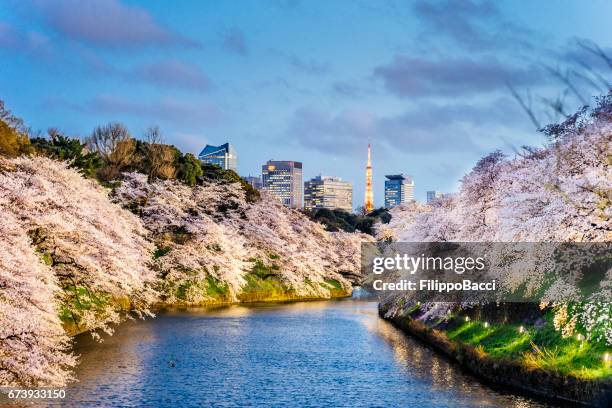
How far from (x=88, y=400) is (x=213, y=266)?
4284cm

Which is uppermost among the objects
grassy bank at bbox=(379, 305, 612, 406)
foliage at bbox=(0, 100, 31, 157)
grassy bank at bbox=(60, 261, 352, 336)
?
foliage at bbox=(0, 100, 31, 157)

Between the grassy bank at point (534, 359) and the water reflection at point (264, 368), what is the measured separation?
1100 mm

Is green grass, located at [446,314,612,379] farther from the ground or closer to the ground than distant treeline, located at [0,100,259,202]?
closer to the ground

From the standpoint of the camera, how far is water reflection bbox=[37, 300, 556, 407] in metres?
27.6

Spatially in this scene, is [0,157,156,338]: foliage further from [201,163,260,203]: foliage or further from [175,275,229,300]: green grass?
[201,163,260,203]: foliage

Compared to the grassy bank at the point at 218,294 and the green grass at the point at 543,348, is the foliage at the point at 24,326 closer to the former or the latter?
the grassy bank at the point at 218,294

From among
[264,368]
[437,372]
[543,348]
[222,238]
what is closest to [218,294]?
[222,238]

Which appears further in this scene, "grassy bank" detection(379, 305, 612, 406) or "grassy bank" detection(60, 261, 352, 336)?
"grassy bank" detection(60, 261, 352, 336)

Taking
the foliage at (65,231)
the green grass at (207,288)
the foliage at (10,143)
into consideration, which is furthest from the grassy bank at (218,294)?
the foliage at (10,143)

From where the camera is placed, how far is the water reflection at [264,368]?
27641mm

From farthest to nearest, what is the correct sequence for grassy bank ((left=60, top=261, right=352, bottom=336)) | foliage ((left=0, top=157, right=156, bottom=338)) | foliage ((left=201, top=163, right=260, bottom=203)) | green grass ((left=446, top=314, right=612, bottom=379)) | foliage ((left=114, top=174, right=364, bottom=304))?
1. foliage ((left=201, top=163, right=260, bottom=203))
2. foliage ((left=114, top=174, right=364, bottom=304))
3. grassy bank ((left=60, top=261, right=352, bottom=336))
4. foliage ((left=0, top=157, right=156, bottom=338))
5. green grass ((left=446, top=314, right=612, bottom=379))

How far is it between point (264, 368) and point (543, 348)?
13.2 m

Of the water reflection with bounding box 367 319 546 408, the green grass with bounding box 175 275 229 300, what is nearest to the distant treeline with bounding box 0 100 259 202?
the green grass with bounding box 175 275 229 300

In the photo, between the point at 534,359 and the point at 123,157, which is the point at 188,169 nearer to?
the point at 123,157
